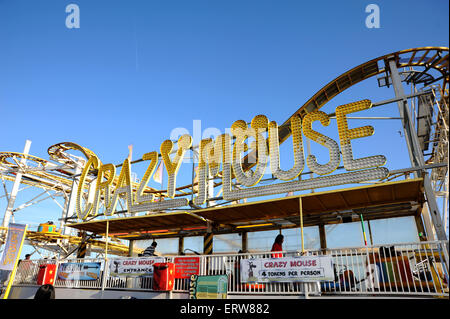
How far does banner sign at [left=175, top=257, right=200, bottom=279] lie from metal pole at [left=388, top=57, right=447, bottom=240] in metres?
7.64

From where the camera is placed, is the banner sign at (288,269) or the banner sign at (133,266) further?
the banner sign at (133,266)

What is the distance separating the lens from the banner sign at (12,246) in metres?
12.4

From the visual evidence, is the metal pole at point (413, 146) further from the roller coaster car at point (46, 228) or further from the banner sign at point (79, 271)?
the roller coaster car at point (46, 228)

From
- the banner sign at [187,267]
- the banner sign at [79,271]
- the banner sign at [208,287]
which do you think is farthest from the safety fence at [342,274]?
the banner sign at [208,287]

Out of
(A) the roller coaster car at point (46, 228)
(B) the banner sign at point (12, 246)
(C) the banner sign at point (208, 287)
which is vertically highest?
(A) the roller coaster car at point (46, 228)

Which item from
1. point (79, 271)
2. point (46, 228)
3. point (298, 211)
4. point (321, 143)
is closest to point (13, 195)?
point (46, 228)

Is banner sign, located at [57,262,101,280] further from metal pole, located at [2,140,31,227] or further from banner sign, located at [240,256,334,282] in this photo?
metal pole, located at [2,140,31,227]

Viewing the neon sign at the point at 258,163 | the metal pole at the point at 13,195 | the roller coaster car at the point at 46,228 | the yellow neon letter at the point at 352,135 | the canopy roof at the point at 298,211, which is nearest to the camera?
the canopy roof at the point at 298,211

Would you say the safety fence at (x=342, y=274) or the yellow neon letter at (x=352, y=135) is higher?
the yellow neon letter at (x=352, y=135)

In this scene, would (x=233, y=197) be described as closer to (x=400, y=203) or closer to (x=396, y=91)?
(x=400, y=203)

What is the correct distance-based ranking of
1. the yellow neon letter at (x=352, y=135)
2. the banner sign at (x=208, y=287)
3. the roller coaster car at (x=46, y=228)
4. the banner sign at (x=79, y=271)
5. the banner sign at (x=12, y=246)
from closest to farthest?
the banner sign at (x=208, y=287) → the yellow neon letter at (x=352, y=135) → the banner sign at (x=12, y=246) → the banner sign at (x=79, y=271) → the roller coaster car at (x=46, y=228)

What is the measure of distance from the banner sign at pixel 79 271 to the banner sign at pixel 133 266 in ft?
2.40

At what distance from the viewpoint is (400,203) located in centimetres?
1160
